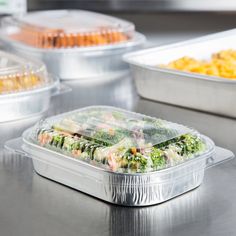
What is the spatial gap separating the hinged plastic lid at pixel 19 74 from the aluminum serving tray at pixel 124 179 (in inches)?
14.0

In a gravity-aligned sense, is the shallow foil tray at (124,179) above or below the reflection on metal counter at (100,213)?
above

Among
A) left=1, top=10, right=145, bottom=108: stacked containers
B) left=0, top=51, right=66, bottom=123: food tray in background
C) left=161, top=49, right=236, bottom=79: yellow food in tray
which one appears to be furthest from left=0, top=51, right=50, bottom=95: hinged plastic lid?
left=161, top=49, right=236, bottom=79: yellow food in tray

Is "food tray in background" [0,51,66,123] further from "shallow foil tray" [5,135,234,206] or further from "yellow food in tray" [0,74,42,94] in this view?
"shallow foil tray" [5,135,234,206]

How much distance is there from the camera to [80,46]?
5.84 feet

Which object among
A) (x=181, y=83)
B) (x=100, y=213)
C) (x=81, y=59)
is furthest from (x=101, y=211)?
(x=81, y=59)

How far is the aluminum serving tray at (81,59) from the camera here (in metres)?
1.74

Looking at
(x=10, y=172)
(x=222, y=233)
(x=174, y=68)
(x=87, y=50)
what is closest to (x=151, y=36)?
(x=87, y=50)

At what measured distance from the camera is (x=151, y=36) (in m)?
2.27

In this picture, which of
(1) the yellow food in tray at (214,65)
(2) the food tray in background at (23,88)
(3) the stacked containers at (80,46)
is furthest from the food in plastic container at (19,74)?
(1) the yellow food in tray at (214,65)

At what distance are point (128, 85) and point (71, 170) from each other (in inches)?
27.5

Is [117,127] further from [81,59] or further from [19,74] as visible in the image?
[81,59]

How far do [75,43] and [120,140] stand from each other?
0.80 m

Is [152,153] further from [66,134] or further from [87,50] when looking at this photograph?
[87,50]

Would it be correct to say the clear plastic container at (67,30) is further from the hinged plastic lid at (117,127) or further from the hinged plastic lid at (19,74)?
the hinged plastic lid at (117,127)
